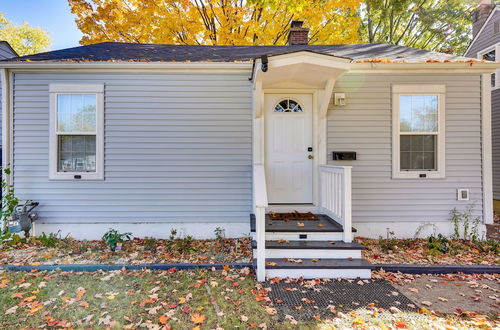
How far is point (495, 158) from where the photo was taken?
830 centimetres

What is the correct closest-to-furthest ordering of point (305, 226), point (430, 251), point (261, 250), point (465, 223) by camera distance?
point (261, 250), point (305, 226), point (430, 251), point (465, 223)

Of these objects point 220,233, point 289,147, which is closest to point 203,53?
point 289,147

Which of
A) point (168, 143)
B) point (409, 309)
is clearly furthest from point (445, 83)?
point (168, 143)

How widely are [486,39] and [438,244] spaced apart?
8.74m

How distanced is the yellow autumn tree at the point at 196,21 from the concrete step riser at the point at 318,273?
27.6 feet

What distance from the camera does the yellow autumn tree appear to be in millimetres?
8914

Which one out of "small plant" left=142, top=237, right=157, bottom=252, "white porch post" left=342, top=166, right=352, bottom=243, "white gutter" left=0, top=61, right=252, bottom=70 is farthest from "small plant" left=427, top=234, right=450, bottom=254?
"small plant" left=142, top=237, right=157, bottom=252

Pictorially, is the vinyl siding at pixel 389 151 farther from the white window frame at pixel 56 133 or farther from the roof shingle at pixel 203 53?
the white window frame at pixel 56 133

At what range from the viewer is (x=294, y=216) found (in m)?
4.37

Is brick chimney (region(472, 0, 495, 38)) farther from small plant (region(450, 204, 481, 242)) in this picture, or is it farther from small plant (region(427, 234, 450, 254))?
small plant (region(427, 234, 450, 254))

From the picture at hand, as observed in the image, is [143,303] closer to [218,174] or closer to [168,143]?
[218,174]

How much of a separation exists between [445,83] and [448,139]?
3.34ft

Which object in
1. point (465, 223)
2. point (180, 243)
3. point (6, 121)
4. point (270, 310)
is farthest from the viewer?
point (465, 223)

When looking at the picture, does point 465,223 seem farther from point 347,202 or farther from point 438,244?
point 347,202
